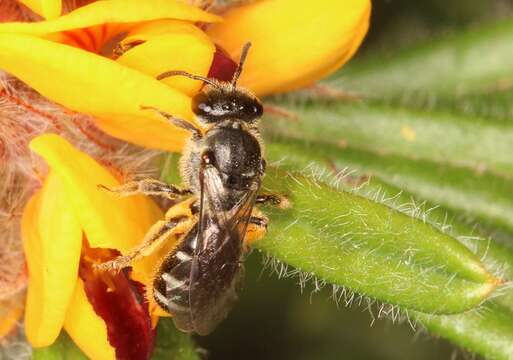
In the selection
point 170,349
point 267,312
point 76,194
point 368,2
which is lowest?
Result: point 267,312

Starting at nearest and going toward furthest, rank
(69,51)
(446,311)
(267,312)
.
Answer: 1. (69,51)
2. (446,311)
3. (267,312)

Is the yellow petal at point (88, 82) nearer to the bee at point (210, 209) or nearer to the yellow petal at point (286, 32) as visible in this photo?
the bee at point (210, 209)

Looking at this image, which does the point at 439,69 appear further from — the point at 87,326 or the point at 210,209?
the point at 87,326

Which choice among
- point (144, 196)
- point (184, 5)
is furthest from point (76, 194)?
point (184, 5)

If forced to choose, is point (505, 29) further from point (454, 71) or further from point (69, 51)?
point (69, 51)

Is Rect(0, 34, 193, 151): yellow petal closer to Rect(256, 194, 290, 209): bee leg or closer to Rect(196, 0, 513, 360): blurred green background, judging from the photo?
Rect(256, 194, 290, 209): bee leg

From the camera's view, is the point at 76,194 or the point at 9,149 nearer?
the point at 76,194
